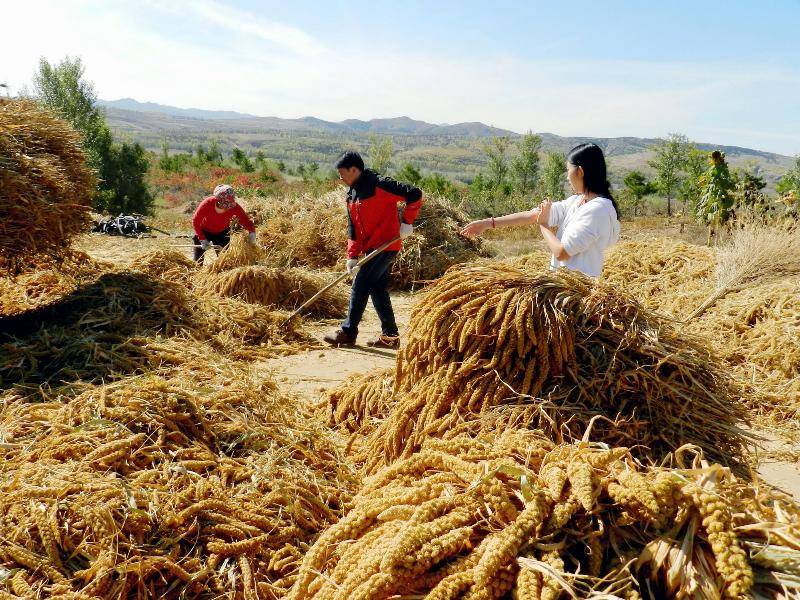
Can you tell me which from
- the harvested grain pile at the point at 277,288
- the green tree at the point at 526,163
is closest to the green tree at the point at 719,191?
the harvested grain pile at the point at 277,288

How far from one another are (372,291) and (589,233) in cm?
308

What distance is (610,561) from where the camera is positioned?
166 centimetres

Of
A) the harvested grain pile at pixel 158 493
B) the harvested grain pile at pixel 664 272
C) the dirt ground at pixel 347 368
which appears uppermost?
the harvested grain pile at pixel 664 272

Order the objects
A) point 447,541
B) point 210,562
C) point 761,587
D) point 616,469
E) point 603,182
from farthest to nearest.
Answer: point 603,182 < point 210,562 < point 616,469 < point 447,541 < point 761,587

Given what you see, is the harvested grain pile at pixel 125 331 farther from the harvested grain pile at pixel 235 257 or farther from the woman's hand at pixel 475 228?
the woman's hand at pixel 475 228

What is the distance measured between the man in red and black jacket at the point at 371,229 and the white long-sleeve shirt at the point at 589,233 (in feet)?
8.57

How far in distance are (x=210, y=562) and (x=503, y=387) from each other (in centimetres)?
147

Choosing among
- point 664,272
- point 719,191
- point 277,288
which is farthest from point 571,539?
point 719,191

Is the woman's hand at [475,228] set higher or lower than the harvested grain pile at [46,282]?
higher

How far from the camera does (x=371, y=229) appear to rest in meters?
5.88

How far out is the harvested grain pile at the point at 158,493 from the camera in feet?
7.48

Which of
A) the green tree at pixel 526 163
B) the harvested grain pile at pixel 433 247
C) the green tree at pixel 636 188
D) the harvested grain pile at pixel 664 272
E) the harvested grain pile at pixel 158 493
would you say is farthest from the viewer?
the green tree at pixel 526 163

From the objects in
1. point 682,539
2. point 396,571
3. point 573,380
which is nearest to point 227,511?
point 396,571

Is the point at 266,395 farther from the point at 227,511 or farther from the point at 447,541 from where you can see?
the point at 447,541
